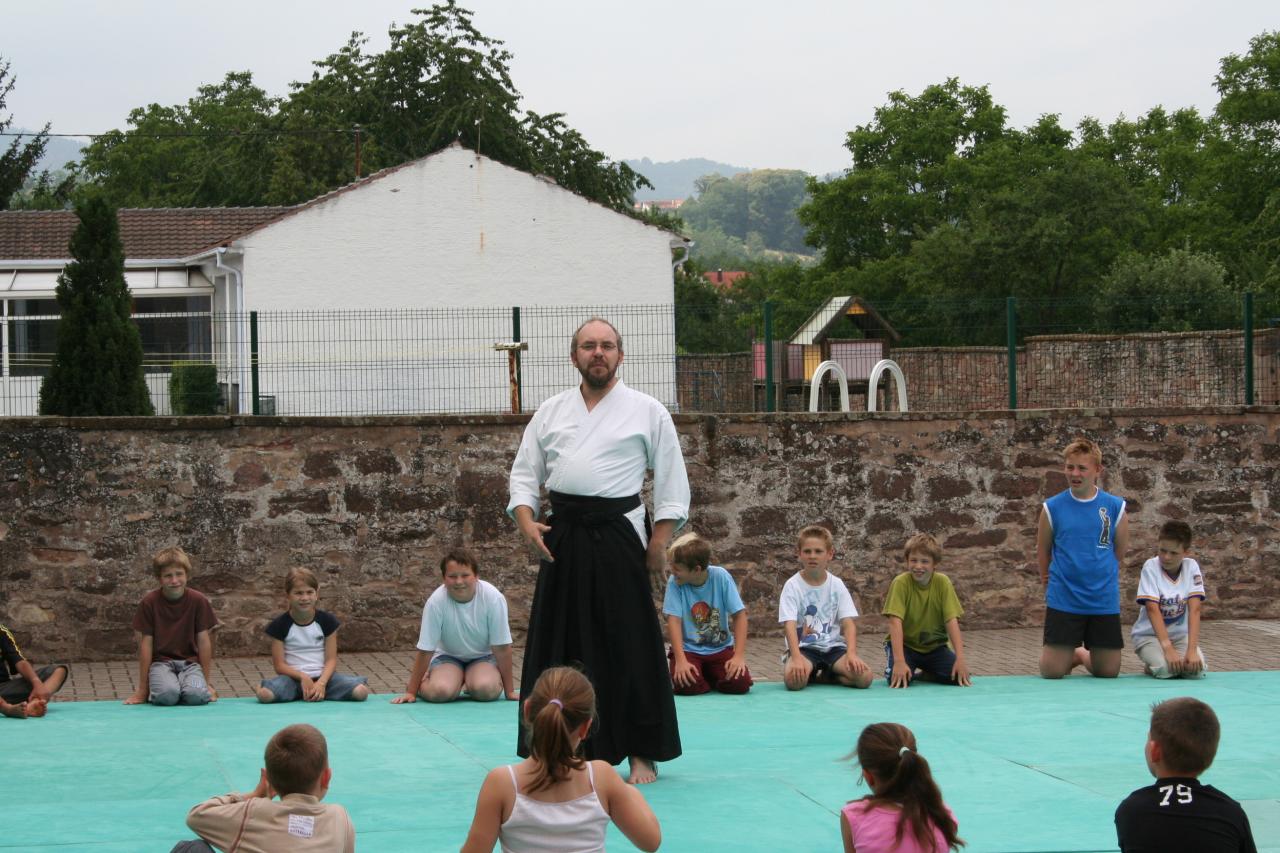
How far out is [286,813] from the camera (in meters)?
4.27

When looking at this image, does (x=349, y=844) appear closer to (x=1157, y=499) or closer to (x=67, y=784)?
(x=67, y=784)

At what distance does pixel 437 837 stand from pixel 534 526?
4.47 feet

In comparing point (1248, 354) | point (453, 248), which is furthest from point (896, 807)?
point (453, 248)

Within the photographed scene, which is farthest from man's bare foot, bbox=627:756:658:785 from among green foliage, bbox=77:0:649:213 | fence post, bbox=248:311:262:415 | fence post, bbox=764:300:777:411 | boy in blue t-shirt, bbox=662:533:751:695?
green foliage, bbox=77:0:649:213

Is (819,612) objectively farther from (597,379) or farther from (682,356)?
(682,356)

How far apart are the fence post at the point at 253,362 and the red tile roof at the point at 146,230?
1628 centimetres

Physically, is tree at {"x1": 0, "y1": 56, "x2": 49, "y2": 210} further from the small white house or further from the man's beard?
the man's beard

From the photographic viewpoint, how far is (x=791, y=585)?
10.2m

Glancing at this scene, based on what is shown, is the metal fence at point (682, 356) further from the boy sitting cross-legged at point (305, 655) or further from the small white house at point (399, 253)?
the small white house at point (399, 253)

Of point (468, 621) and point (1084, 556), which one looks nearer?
point (468, 621)

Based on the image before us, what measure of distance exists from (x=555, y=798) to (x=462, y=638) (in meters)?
5.50

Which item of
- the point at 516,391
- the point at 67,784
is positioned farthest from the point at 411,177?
the point at 67,784

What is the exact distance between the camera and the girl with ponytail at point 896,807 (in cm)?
415

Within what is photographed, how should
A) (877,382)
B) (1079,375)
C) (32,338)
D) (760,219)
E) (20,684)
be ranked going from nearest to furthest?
(20,684) → (877,382) → (1079,375) → (32,338) → (760,219)
